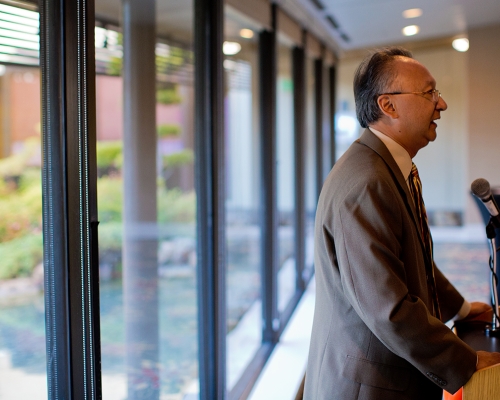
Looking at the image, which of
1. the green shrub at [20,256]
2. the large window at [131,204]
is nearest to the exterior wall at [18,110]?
the large window at [131,204]

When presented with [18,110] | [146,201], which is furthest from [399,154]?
[18,110]

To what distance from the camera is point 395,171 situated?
1601 mm

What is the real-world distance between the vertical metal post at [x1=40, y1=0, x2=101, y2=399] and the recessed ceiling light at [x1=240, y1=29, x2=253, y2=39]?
9.32ft

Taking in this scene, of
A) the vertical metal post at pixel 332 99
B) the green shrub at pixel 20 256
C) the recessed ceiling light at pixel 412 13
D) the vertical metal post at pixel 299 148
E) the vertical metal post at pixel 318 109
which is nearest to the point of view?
the green shrub at pixel 20 256

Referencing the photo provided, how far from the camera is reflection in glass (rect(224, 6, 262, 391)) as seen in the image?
4.25m

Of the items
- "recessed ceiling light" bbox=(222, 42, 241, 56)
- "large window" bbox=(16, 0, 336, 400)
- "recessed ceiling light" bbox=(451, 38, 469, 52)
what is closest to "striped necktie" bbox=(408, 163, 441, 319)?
"large window" bbox=(16, 0, 336, 400)

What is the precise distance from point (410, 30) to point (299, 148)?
4.08 metres

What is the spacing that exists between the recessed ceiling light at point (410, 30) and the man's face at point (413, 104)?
7.21 meters

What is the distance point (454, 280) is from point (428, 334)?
531 centimetres

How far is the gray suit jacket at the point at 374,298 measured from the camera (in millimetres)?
1421

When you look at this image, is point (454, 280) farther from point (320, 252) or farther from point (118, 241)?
point (320, 252)

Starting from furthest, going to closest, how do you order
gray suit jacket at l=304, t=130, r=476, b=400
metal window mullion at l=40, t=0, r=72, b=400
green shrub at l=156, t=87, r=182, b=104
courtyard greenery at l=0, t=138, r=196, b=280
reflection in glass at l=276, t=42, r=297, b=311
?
reflection in glass at l=276, t=42, r=297, b=311 < green shrub at l=156, t=87, r=182, b=104 < courtyard greenery at l=0, t=138, r=196, b=280 < metal window mullion at l=40, t=0, r=72, b=400 < gray suit jacket at l=304, t=130, r=476, b=400

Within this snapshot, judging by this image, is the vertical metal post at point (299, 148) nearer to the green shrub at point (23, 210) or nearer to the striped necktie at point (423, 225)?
the green shrub at point (23, 210)

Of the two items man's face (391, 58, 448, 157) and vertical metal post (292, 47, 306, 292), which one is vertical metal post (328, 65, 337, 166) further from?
man's face (391, 58, 448, 157)
